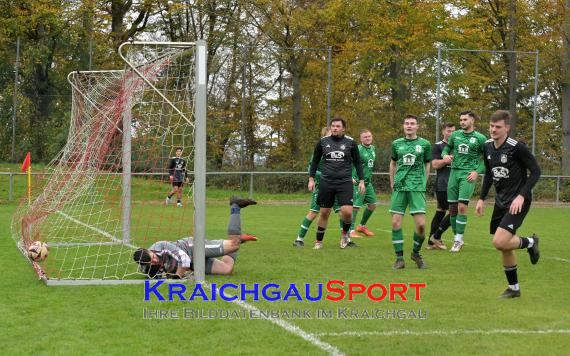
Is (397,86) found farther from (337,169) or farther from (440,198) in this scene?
(337,169)

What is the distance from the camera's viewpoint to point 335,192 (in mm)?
11883

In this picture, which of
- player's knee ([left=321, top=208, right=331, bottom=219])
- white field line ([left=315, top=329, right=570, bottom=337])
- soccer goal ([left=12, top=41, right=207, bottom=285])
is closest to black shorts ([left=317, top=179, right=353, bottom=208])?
player's knee ([left=321, top=208, right=331, bottom=219])

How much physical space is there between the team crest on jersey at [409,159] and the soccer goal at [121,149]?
289 cm

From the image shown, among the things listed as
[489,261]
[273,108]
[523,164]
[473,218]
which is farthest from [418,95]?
[523,164]

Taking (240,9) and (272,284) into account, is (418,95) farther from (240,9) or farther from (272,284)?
(272,284)

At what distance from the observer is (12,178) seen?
24875mm

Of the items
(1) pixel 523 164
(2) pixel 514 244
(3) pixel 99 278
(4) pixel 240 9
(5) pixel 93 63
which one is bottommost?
(3) pixel 99 278

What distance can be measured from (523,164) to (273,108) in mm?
25176

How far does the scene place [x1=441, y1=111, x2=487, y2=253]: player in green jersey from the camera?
40.1 feet

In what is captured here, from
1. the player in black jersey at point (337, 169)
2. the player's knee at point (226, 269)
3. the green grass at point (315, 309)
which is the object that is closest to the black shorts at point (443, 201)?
the green grass at point (315, 309)

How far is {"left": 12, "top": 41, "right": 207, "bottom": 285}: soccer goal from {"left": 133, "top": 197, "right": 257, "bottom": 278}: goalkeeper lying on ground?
23 cm

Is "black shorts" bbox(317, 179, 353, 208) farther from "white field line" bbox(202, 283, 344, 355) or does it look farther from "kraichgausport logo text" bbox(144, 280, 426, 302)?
"white field line" bbox(202, 283, 344, 355)

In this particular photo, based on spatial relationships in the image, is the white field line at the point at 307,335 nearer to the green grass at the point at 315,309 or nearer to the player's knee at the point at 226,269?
the green grass at the point at 315,309

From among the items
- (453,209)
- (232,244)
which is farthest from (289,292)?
(453,209)
